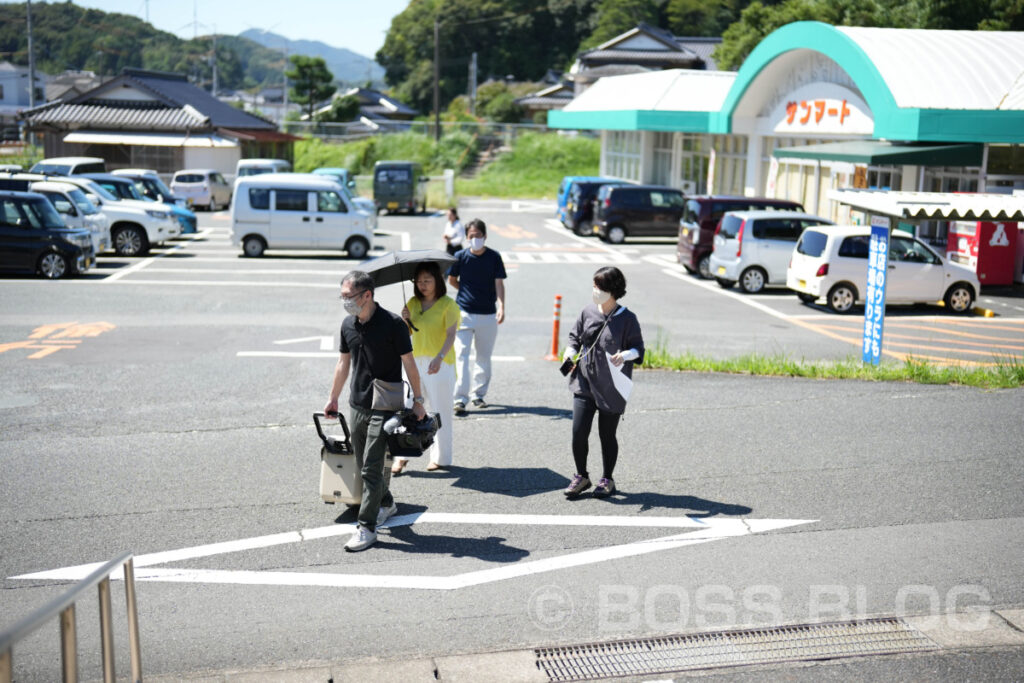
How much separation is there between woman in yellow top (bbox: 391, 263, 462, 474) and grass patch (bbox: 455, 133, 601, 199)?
46511 millimetres

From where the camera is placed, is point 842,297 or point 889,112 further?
point 889,112

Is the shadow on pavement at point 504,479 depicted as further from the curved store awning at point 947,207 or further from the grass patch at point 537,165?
the grass patch at point 537,165

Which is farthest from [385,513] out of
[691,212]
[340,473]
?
[691,212]

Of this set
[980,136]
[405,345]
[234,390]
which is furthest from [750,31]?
[405,345]

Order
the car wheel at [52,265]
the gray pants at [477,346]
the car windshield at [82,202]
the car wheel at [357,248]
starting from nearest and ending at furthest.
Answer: the gray pants at [477,346] < the car wheel at [52,265] < the car windshield at [82,202] < the car wheel at [357,248]

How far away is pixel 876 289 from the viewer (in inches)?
529

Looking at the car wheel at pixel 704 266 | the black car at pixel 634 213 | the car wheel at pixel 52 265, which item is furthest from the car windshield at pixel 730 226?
the car wheel at pixel 52 265

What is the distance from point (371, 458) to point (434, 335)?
1792 mm

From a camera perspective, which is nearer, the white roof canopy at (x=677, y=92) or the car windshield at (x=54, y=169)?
the car windshield at (x=54, y=169)

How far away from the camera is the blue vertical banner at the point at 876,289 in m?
13.2

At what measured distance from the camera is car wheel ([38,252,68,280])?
19953mm

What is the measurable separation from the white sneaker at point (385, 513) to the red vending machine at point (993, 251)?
18272 mm

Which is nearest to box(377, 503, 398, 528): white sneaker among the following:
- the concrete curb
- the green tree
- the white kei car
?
the concrete curb

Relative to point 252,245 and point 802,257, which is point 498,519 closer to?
point 802,257
